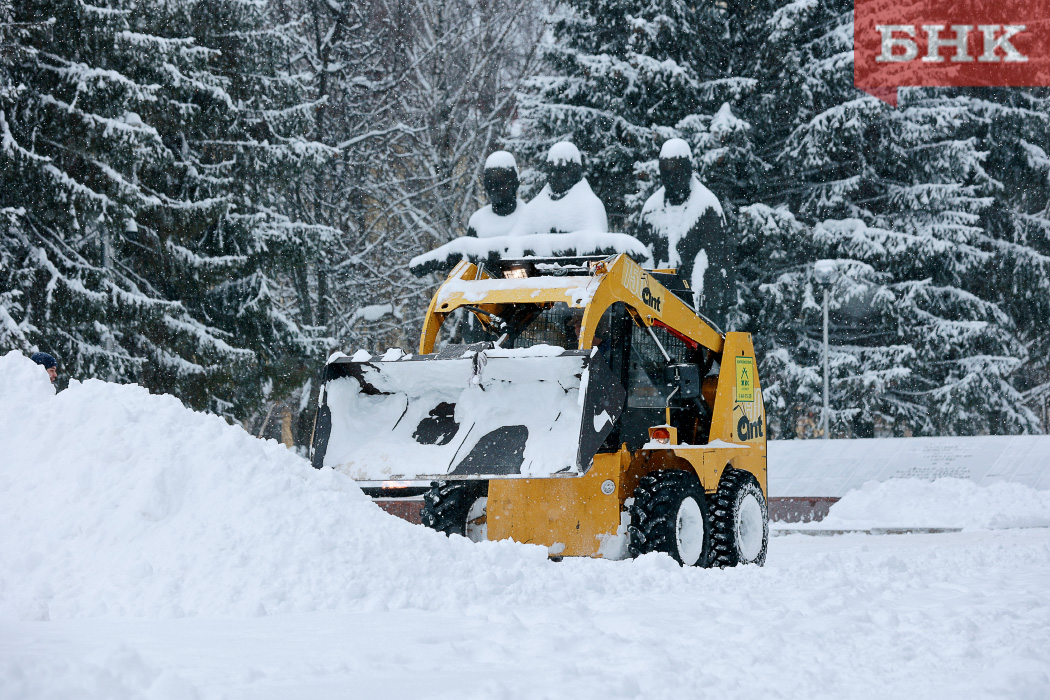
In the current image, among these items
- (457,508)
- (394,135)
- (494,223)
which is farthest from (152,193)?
(457,508)

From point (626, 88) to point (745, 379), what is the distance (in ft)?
58.4

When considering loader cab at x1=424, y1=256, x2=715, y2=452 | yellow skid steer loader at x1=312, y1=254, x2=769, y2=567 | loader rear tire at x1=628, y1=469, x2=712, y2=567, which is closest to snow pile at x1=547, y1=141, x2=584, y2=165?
loader cab at x1=424, y1=256, x2=715, y2=452

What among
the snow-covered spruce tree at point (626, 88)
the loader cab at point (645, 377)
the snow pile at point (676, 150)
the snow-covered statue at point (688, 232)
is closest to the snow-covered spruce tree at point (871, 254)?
the snow-covered spruce tree at point (626, 88)

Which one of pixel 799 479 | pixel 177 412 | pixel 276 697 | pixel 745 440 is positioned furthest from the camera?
pixel 799 479

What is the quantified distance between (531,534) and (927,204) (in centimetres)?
2018

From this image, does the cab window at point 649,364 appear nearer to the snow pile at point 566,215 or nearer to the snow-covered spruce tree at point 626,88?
the snow pile at point 566,215

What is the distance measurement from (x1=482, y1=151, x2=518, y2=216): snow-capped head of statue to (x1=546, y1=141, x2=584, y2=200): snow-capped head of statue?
135cm

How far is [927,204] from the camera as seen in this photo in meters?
27.4

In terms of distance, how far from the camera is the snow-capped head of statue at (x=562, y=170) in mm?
17219

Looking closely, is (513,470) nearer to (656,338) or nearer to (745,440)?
(656,338)

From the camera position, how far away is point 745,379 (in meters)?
11.6

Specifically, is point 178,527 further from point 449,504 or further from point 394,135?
point 394,135

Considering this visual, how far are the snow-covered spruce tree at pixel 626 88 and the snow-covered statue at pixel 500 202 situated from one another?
37.8 feet

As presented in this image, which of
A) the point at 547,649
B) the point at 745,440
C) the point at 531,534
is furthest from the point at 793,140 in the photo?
the point at 547,649
